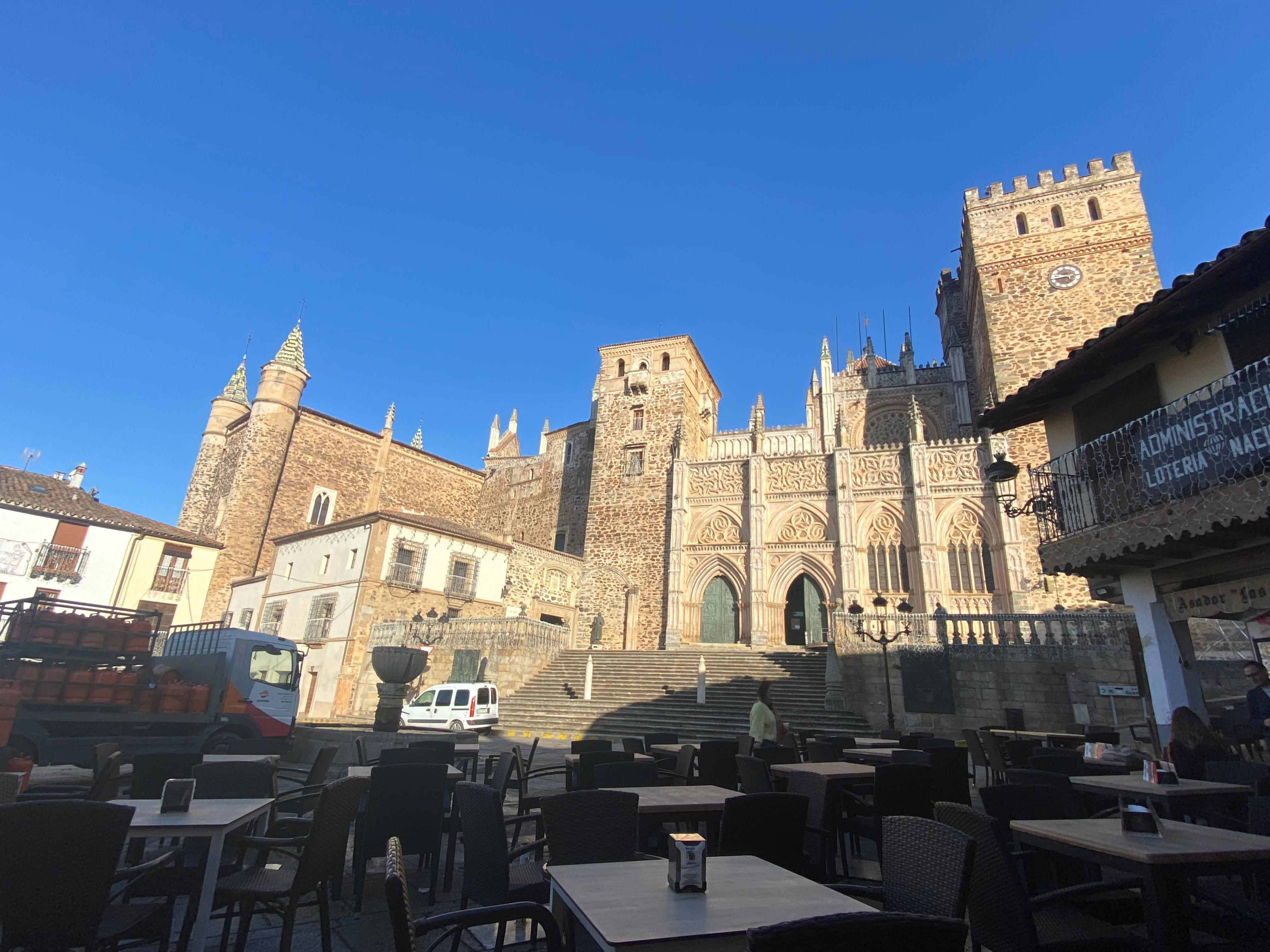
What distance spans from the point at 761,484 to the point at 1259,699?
19.2 metres

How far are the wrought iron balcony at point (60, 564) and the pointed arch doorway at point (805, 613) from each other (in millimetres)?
24226

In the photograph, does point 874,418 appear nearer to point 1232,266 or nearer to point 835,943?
point 1232,266

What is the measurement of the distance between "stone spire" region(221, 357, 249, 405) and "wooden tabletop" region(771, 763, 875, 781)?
38.6 metres

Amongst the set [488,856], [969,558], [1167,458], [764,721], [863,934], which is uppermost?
[969,558]

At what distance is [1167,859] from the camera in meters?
2.70

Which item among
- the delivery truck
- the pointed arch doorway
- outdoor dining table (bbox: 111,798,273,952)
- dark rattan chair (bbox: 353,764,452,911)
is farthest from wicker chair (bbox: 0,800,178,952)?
the pointed arch doorway

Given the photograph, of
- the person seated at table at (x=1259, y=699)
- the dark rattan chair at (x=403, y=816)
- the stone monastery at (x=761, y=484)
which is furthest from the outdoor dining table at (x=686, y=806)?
the stone monastery at (x=761, y=484)

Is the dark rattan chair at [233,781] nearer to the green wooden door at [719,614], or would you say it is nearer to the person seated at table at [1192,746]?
the person seated at table at [1192,746]

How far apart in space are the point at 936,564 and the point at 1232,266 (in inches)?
669

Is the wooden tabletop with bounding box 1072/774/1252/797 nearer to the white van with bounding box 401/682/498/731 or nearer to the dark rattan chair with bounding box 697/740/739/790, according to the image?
the dark rattan chair with bounding box 697/740/739/790

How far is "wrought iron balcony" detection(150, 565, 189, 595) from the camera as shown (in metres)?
24.3

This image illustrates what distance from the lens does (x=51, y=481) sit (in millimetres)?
24438

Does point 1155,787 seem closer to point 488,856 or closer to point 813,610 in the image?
point 488,856

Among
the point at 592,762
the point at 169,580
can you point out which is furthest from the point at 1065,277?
the point at 169,580
